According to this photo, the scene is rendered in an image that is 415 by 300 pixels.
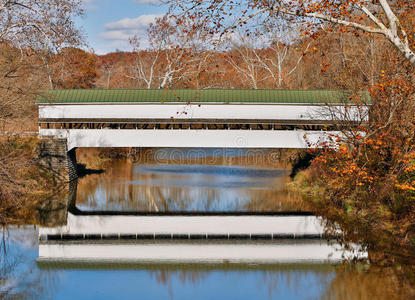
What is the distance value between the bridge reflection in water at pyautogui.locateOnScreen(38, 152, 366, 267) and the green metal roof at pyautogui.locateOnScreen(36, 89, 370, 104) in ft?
11.4

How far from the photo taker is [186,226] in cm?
1384

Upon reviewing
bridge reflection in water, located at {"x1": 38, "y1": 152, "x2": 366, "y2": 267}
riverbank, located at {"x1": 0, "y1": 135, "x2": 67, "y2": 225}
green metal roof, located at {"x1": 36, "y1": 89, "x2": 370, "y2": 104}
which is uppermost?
green metal roof, located at {"x1": 36, "y1": 89, "x2": 370, "y2": 104}

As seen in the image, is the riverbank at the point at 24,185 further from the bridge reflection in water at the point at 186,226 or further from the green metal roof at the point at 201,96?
the green metal roof at the point at 201,96

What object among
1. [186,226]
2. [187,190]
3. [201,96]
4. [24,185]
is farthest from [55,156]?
[186,226]

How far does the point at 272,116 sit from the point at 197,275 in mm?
10609

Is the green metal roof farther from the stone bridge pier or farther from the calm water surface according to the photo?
the calm water surface

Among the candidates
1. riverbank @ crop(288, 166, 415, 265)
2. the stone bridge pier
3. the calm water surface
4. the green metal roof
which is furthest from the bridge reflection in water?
the green metal roof

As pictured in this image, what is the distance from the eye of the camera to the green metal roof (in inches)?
751

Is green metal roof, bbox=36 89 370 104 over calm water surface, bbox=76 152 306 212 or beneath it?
over

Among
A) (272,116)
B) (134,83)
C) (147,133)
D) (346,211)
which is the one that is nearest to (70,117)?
(147,133)

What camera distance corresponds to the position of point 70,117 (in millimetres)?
19766

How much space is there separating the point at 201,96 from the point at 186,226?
689 centimetres

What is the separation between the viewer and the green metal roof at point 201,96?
19.1 m

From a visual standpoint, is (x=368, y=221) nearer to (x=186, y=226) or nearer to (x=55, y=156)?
(x=186, y=226)
